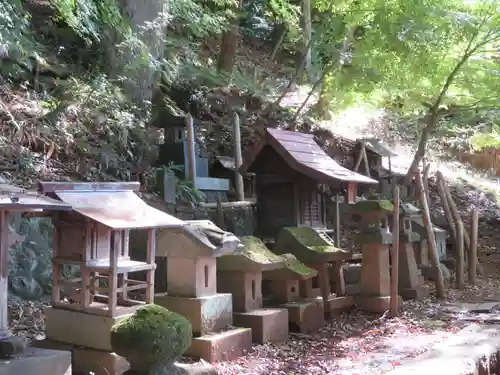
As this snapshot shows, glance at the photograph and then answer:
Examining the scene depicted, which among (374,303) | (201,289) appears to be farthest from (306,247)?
(201,289)

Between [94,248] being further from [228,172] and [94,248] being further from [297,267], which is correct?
[228,172]

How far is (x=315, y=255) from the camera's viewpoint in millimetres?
9203

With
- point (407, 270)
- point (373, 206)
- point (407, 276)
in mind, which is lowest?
point (407, 276)

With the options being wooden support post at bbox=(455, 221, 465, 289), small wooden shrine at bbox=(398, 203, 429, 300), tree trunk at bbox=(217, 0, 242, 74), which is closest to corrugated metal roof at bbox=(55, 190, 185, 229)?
small wooden shrine at bbox=(398, 203, 429, 300)

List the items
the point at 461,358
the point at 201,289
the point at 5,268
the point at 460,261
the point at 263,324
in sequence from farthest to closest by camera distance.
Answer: the point at 460,261 → the point at 263,324 → the point at 201,289 → the point at 461,358 → the point at 5,268

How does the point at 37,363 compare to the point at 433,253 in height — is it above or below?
Answer: below

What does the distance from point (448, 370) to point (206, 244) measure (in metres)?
3.11

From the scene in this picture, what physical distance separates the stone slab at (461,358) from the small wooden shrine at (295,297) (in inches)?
93.5

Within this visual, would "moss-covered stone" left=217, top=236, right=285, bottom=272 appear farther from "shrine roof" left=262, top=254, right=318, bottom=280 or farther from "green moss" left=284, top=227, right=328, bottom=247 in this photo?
"green moss" left=284, top=227, right=328, bottom=247

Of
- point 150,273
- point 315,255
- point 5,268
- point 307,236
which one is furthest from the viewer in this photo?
point 307,236

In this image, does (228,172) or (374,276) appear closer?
(374,276)

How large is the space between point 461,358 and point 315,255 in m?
3.88

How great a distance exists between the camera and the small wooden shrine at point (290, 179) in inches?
385

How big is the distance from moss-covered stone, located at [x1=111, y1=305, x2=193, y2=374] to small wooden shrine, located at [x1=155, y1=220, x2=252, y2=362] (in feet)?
4.44
